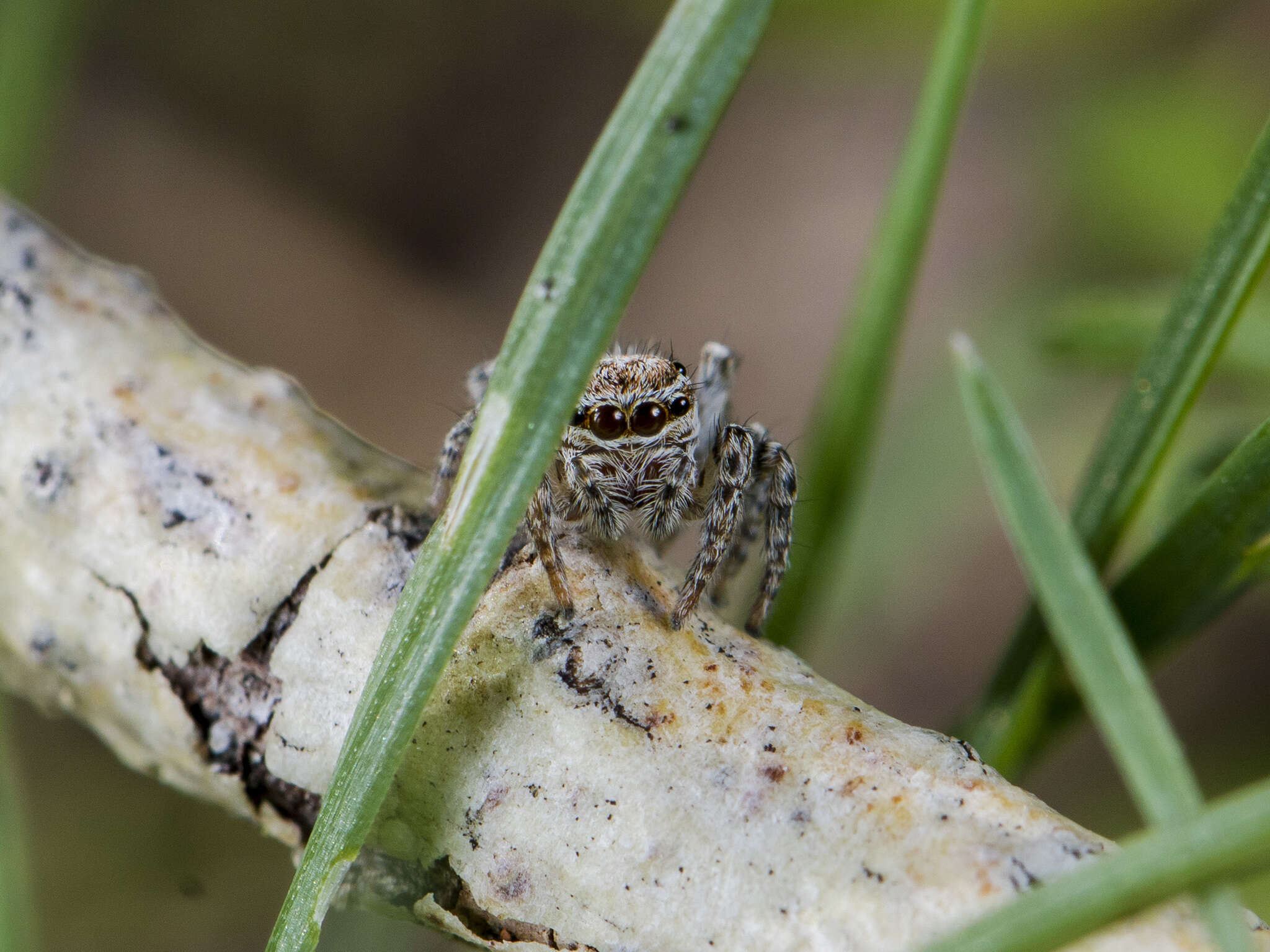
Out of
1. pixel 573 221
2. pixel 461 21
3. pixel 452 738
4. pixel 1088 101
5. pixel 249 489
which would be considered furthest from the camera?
pixel 461 21

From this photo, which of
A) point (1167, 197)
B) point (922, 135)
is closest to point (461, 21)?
point (1167, 197)

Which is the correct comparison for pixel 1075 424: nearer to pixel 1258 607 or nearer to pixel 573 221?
pixel 1258 607

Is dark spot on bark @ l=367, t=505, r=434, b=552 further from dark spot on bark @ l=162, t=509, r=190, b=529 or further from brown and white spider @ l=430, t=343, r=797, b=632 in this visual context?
dark spot on bark @ l=162, t=509, r=190, b=529

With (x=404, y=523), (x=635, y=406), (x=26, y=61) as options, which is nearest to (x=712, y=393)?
(x=635, y=406)

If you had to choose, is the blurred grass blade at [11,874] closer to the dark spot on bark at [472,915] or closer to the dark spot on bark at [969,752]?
the dark spot on bark at [472,915]

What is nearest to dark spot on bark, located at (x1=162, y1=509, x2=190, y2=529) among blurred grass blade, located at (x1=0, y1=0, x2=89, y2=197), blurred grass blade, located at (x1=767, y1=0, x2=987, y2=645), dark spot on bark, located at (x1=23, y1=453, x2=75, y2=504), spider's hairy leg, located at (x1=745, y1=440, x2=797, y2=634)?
dark spot on bark, located at (x1=23, y1=453, x2=75, y2=504)
